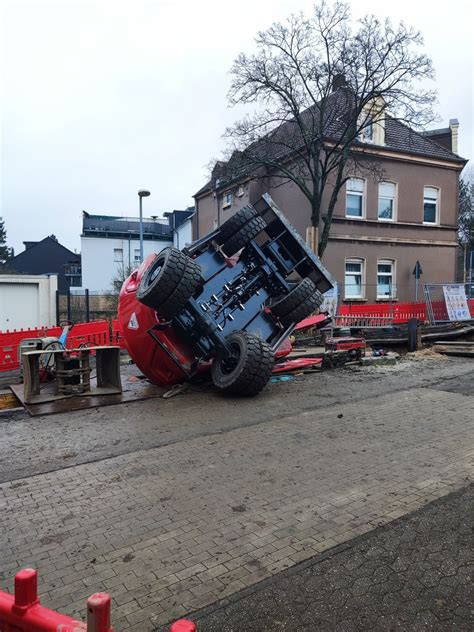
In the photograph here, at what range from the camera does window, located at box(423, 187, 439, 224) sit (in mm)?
26391

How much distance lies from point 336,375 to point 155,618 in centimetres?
822

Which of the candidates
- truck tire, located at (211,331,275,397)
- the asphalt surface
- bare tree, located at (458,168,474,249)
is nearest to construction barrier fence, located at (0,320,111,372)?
the asphalt surface

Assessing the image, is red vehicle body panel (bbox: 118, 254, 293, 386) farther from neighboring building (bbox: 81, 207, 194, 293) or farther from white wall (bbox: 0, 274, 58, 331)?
neighboring building (bbox: 81, 207, 194, 293)

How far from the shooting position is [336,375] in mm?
10430

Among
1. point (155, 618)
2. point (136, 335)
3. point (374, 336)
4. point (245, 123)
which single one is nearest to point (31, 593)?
point (155, 618)

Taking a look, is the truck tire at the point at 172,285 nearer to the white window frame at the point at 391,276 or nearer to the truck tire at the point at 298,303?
the truck tire at the point at 298,303

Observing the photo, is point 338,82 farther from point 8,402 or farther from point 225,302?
point 8,402

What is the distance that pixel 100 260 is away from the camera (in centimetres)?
4534

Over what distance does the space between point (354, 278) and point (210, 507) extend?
859 inches

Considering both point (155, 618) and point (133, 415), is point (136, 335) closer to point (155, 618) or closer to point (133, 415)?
point (133, 415)

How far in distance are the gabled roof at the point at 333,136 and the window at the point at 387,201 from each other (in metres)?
1.87

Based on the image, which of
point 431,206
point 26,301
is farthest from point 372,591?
point 431,206

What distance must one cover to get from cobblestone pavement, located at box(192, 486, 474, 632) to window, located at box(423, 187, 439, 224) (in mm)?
25586

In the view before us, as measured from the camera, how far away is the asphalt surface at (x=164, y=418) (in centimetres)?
545
